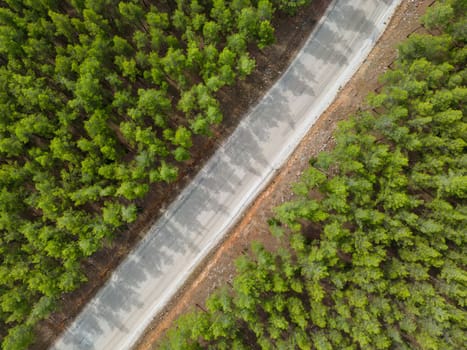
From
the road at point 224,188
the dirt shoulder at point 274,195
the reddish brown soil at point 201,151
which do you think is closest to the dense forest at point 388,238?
the dirt shoulder at point 274,195

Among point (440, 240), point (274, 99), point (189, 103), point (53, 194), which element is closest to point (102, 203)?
point (53, 194)

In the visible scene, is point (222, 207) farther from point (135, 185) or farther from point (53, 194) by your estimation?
point (53, 194)

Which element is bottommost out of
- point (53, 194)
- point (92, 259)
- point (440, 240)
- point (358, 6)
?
point (92, 259)

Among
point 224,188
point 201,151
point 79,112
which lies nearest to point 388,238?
point 224,188

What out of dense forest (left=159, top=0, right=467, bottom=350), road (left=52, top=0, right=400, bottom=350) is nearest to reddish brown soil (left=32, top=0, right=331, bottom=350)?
A: road (left=52, top=0, right=400, bottom=350)

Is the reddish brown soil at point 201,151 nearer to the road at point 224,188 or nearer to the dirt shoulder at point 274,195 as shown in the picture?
the road at point 224,188

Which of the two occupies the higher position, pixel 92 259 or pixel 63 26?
pixel 63 26
